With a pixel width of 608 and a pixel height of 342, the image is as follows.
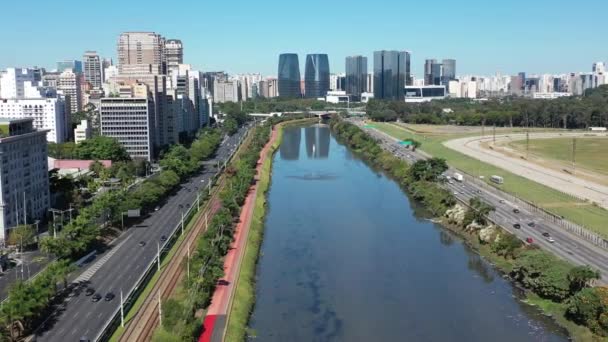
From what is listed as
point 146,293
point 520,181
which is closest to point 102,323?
point 146,293

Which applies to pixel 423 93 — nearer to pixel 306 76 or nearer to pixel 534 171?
pixel 306 76

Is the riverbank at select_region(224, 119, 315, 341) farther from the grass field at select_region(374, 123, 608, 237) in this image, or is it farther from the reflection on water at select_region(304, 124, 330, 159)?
the reflection on water at select_region(304, 124, 330, 159)

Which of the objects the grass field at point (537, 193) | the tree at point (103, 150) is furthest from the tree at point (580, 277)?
the tree at point (103, 150)

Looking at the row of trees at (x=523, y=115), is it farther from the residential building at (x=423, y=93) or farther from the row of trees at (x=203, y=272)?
the row of trees at (x=203, y=272)

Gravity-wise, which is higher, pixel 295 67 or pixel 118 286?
pixel 295 67

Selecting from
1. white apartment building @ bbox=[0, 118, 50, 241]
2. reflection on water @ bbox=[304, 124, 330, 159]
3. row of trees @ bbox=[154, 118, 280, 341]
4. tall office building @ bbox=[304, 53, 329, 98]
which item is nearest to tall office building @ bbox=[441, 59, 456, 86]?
tall office building @ bbox=[304, 53, 329, 98]

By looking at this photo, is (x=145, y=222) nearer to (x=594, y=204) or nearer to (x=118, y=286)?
(x=118, y=286)

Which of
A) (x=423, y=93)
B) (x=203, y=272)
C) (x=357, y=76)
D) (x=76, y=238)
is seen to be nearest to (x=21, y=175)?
(x=76, y=238)
